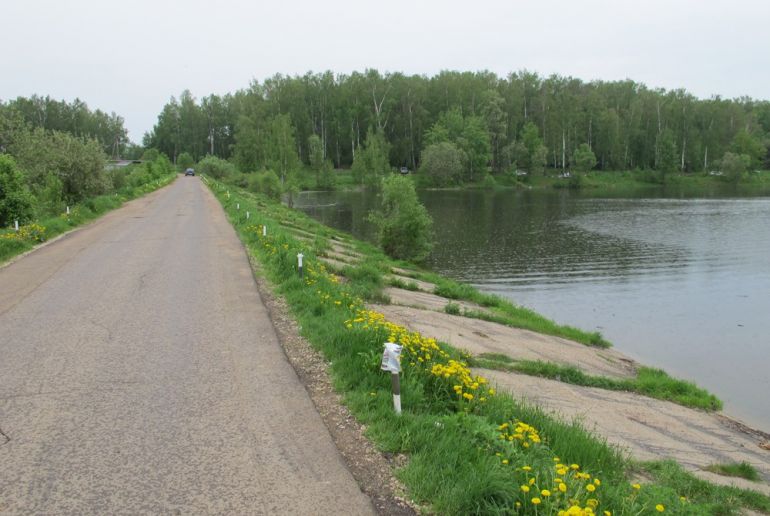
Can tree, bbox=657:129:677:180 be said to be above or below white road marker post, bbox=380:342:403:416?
above

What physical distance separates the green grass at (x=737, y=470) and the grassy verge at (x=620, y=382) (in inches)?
147

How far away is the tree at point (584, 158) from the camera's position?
10388cm

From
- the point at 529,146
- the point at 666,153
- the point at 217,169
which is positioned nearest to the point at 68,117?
the point at 217,169

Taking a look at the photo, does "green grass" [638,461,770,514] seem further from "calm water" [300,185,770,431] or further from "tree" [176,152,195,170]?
"tree" [176,152,195,170]

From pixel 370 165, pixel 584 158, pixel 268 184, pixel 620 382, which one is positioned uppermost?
pixel 584 158

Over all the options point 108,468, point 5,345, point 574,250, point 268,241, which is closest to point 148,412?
point 108,468

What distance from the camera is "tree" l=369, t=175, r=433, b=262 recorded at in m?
31.4

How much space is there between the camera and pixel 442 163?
3716 inches

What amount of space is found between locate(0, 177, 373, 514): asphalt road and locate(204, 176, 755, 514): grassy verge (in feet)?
2.13

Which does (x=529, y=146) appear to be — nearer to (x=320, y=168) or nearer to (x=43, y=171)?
(x=320, y=168)

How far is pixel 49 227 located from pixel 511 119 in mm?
99787

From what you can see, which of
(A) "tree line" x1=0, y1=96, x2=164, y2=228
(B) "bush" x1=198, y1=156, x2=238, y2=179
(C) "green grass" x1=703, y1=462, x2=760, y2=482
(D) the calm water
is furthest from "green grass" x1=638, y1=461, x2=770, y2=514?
(B) "bush" x1=198, y1=156, x2=238, y2=179

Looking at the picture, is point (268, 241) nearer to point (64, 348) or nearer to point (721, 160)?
point (64, 348)

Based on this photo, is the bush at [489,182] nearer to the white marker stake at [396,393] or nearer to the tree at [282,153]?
the tree at [282,153]
